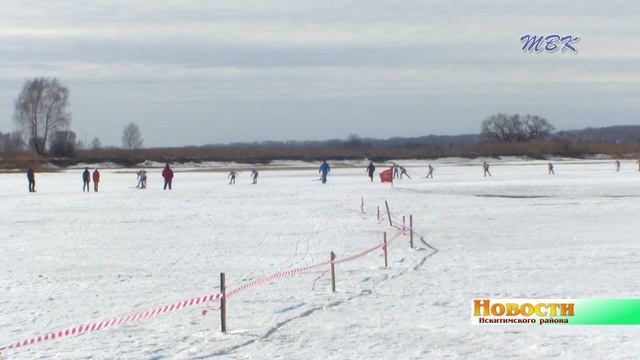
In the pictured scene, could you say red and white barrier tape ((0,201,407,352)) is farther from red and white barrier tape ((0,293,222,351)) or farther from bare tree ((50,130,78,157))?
bare tree ((50,130,78,157))

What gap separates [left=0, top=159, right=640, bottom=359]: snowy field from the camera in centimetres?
A: 1135

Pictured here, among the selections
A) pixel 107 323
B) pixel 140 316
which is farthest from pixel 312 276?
pixel 107 323

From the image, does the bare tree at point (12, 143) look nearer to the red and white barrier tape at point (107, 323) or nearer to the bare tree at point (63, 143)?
the bare tree at point (63, 143)

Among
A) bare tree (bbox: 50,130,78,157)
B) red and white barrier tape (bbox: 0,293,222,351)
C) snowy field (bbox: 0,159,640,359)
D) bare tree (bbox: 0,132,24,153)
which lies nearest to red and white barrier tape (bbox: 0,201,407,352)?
red and white barrier tape (bbox: 0,293,222,351)

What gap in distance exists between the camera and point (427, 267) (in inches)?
721

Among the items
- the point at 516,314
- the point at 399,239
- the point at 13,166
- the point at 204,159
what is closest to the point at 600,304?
the point at 516,314

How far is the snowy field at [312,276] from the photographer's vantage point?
447 inches

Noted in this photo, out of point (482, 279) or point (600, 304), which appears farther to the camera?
point (482, 279)

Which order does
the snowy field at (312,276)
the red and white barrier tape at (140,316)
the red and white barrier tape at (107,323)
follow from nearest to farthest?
the snowy field at (312,276) → the red and white barrier tape at (107,323) → the red and white barrier tape at (140,316)

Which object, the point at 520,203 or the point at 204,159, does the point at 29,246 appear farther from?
the point at 204,159

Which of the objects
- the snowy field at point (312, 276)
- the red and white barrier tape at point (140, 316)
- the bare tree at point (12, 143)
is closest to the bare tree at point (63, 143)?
the bare tree at point (12, 143)

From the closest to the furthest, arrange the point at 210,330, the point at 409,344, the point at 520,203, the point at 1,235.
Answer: the point at 409,344 → the point at 210,330 → the point at 1,235 → the point at 520,203

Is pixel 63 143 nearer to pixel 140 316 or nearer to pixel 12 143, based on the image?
pixel 12 143

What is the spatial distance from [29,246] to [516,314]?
14.5m
